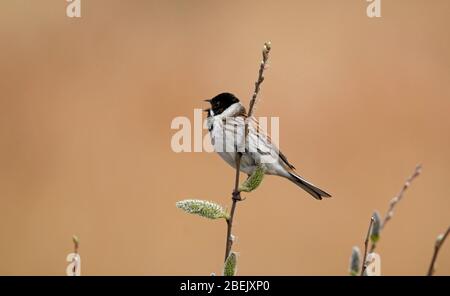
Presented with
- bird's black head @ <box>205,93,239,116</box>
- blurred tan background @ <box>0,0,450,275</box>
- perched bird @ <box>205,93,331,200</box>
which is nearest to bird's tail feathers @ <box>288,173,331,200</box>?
perched bird @ <box>205,93,331,200</box>

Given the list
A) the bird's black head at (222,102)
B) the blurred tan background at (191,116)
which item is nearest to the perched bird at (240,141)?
the bird's black head at (222,102)

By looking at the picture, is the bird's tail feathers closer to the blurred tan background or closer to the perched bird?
the perched bird

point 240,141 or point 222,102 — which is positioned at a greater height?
point 222,102

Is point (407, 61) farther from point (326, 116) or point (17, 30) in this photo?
point (17, 30)

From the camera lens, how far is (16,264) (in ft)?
18.0

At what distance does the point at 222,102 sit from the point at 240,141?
39 cm

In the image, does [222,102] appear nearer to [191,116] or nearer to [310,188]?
[310,188]

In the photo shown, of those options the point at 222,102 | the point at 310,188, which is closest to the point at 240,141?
the point at 222,102

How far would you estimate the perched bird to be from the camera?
3.08 m

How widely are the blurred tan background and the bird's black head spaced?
1954 mm

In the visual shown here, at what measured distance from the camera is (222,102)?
130 inches

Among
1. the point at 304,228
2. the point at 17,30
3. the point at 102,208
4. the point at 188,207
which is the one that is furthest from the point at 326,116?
the point at 188,207

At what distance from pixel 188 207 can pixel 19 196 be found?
532 centimetres

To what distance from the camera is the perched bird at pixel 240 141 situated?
121 inches
